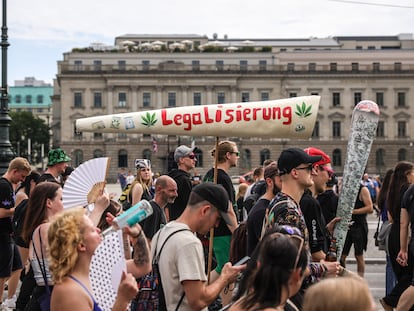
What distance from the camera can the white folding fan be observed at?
16.4 ft

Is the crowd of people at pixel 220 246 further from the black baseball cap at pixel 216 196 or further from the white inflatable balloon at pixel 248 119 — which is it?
the white inflatable balloon at pixel 248 119

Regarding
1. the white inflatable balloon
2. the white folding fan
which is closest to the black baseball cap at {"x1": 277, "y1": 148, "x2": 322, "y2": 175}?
the white inflatable balloon

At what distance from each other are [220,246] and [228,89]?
88.2 m

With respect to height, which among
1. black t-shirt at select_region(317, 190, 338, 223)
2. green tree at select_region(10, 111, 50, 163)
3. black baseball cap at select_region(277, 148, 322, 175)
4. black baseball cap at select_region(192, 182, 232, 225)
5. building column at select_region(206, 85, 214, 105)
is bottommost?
black t-shirt at select_region(317, 190, 338, 223)

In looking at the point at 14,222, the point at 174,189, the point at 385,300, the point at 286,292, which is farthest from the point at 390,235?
the point at 286,292

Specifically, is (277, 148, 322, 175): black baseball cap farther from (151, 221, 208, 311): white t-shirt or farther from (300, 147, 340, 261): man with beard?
(151, 221, 208, 311): white t-shirt

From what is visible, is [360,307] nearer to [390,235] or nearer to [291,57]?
[390,235]

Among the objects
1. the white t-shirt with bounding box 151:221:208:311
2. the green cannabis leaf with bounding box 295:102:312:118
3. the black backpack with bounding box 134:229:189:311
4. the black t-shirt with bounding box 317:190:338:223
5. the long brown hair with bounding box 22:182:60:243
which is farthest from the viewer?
the black t-shirt with bounding box 317:190:338:223

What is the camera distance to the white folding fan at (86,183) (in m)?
4.99

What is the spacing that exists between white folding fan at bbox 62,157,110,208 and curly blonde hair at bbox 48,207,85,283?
1.14 m

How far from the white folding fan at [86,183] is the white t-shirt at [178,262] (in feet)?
2.51

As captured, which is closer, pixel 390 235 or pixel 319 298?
pixel 319 298

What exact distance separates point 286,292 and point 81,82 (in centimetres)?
9251

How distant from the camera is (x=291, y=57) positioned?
98.1 metres
